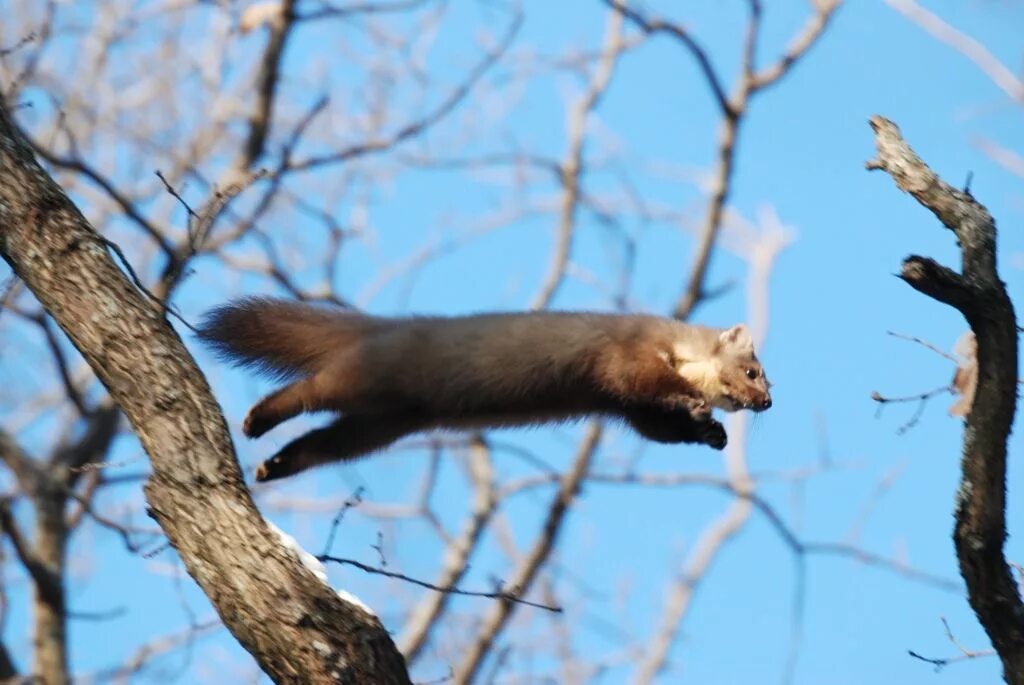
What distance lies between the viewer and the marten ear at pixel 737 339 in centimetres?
611

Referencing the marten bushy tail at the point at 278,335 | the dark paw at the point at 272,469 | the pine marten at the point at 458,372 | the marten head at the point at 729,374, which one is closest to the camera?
the pine marten at the point at 458,372

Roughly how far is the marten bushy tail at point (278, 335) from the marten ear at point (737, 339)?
1.47 metres

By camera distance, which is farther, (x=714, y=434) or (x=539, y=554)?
(x=539, y=554)

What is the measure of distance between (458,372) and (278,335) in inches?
31.8

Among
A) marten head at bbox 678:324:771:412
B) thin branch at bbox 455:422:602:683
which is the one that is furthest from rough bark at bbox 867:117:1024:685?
thin branch at bbox 455:422:602:683

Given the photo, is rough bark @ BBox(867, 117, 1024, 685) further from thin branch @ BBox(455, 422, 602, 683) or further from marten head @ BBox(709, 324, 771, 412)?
thin branch @ BBox(455, 422, 602, 683)

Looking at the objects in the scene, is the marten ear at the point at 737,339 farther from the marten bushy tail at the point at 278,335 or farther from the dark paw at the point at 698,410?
the marten bushy tail at the point at 278,335

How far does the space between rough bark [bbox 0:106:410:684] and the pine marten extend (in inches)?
46.3

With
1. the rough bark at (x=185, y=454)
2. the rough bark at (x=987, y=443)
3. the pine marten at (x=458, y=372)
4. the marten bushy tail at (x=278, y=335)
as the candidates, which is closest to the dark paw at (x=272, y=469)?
the pine marten at (x=458, y=372)

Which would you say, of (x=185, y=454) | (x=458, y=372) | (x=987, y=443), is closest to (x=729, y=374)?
(x=458, y=372)

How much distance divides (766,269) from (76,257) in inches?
417

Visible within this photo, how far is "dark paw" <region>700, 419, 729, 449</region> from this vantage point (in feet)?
18.9

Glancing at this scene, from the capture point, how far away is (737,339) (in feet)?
20.2

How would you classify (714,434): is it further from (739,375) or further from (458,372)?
(458,372)
